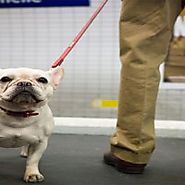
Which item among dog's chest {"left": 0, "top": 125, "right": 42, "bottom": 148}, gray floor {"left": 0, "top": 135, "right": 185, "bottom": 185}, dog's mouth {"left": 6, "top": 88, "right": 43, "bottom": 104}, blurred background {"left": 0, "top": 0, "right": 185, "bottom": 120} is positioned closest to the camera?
dog's mouth {"left": 6, "top": 88, "right": 43, "bottom": 104}

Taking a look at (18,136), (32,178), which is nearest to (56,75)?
(18,136)

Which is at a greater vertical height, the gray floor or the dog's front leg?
the dog's front leg

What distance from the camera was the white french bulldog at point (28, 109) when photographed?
1.30 metres

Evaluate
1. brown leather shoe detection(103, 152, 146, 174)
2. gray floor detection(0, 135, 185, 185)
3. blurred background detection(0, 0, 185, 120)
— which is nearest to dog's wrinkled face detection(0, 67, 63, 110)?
gray floor detection(0, 135, 185, 185)

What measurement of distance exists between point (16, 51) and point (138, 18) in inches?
61.9

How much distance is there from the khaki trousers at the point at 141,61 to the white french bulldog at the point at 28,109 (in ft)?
0.79

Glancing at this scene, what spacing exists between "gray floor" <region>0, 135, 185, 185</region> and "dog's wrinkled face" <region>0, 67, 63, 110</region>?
0.27m

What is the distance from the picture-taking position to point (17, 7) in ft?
9.04

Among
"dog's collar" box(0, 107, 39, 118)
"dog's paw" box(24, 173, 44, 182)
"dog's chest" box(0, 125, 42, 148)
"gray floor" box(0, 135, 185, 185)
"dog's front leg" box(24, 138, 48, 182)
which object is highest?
"dog's collar" box(0, 107, 39, 118)

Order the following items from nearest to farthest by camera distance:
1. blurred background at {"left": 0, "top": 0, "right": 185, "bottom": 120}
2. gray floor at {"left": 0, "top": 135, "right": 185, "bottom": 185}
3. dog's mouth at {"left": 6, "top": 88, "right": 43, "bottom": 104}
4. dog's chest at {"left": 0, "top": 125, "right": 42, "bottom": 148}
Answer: dog's mouth at {"left": 6, "top": 88, "right": 43, "bottom": 104} < dog's chest at {"left": 0, "top": 125, "right": 42, "bottom": 148} < gray floor at {"left": 0, "top": 135, "right": 185, "bottom": 185} < blurred background at {"left": 0, "top": 0, "right": 185, "bottom": 120}

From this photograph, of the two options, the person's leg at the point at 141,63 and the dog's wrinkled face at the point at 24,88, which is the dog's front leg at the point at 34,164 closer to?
the dog's wrinkled face at the point at 24,88

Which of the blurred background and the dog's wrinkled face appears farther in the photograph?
the blurred background

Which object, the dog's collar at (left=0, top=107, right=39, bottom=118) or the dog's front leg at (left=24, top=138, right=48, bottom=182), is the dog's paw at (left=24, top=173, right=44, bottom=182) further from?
the dog's collar at (left=0, top=107, right=39, bottom=118)

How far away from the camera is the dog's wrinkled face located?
129cm
